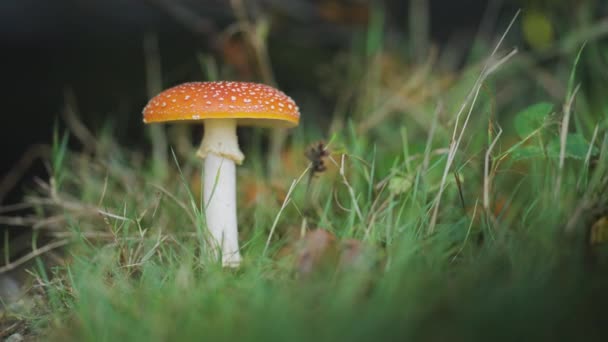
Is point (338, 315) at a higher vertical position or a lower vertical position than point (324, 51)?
lower

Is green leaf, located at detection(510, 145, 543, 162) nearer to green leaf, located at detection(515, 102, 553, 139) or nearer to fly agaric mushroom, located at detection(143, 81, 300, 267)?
green leaf, located at detection(515, 102, 553, 139)

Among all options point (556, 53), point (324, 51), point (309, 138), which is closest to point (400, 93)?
point (309, 138)

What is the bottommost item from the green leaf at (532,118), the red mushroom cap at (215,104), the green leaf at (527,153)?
the green leaf at (527,153)

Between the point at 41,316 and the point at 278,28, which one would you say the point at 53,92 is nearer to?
the point at 278,28

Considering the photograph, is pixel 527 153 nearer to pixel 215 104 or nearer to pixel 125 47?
pixel 215 104

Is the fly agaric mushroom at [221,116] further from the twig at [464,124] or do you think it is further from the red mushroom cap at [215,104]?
the twig at [464,124]

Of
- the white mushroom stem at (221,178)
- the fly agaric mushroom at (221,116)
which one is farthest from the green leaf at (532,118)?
the white mushroom stem at (221,178)

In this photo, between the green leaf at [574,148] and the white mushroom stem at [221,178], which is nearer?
the green leaf at [574,148]
